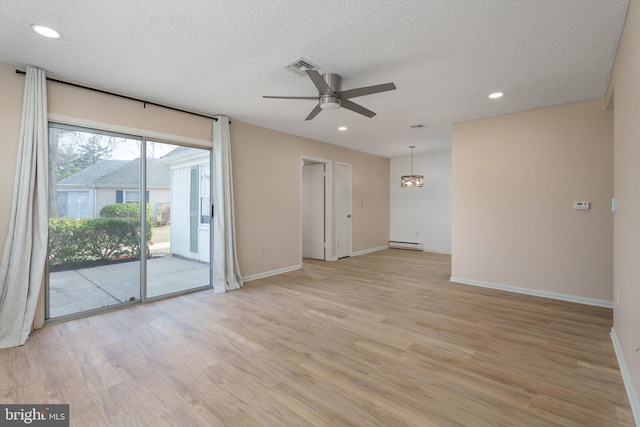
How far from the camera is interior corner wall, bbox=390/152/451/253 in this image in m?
7.66

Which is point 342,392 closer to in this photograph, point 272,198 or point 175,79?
→ point 175,79

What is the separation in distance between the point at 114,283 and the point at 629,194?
5.14m

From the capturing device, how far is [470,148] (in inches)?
185

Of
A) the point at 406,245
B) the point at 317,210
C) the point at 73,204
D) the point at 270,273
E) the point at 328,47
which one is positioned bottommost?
the point at 270,273

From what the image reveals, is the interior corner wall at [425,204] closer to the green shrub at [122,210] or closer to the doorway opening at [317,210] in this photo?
the doorway opening at [317,210]

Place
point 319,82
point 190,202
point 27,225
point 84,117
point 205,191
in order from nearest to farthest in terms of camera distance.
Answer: point 319,82 → point 27,225 → point 84,117 → point 190,202 → point 205,191

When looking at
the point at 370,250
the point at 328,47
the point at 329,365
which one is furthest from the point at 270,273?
the point at 328,47

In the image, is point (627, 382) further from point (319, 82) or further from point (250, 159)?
point (250, 159)

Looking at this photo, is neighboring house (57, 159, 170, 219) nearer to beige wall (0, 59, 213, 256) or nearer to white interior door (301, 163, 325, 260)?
beige wall (0, 59, 213, 256)

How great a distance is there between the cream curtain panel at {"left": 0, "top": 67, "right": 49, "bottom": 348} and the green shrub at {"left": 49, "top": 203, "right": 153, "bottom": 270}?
25 centimetres

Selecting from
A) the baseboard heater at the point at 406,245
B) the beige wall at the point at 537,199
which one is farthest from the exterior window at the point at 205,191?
the baseboard heater at the point at 406,245

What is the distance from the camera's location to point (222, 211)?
4445 mm

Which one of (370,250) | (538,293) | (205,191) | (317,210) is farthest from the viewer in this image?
(370,250)

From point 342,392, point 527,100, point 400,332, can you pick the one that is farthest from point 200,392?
point 527,100
